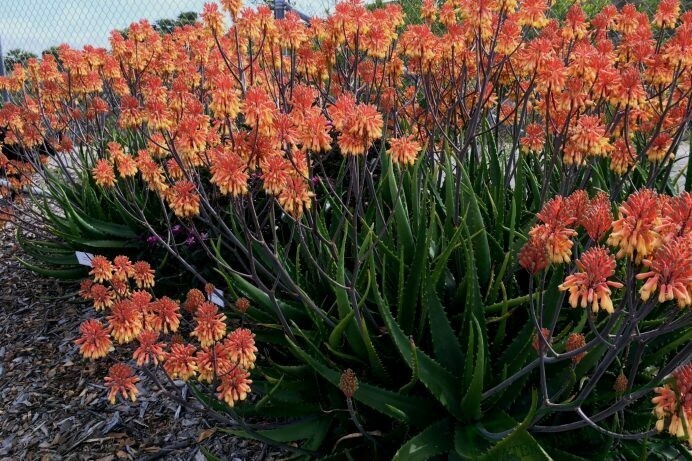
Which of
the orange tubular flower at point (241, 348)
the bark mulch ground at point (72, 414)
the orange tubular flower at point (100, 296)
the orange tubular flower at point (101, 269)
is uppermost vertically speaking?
the orange tubular flower at point (101, 269)

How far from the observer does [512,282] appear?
2102mm

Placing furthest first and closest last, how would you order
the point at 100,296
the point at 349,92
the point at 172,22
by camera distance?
the point at 172,22 → the point at 349,92 → the point at 100,296

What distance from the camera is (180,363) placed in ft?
5.00

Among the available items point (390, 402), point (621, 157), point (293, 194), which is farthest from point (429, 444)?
point (621, 157)

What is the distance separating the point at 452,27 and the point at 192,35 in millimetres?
1624

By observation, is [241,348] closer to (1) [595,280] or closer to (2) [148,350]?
(2) [148,350]

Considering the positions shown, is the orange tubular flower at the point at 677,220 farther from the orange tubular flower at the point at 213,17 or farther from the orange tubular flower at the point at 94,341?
the orange tubular flower at the point at 213,17

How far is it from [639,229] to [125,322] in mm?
1288

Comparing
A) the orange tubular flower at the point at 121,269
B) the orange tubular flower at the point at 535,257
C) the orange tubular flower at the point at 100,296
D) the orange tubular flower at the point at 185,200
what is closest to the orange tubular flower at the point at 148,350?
the orange tubular flower at the point at 100,296

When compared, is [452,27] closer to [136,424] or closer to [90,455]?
[136,424]

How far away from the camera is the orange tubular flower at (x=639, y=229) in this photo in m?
0.96

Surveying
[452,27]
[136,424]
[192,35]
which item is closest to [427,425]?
[136,424]

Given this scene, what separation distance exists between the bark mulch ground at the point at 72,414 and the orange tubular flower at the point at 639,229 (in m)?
1.57

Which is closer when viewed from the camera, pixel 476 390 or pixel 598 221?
pixel 598 221
